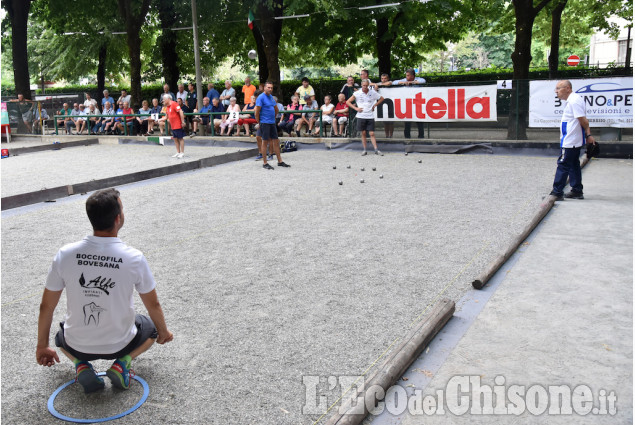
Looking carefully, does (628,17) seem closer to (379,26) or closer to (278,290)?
(379,26)

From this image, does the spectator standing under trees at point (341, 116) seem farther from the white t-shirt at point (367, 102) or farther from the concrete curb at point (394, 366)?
the concrete curb at point (394, 366)

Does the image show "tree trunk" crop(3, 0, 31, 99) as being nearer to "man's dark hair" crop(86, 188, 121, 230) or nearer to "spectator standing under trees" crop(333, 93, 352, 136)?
"spectator standing under trees" crop(333, 93, 352, 136)

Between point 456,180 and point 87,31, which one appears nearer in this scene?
point 456,180

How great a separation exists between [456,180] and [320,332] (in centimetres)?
789

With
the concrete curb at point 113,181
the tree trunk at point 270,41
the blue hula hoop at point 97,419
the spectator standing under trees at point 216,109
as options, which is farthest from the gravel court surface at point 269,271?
the tree trunk at point 270,41

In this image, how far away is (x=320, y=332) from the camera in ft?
15.3

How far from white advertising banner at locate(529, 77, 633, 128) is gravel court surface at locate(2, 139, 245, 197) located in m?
9.02

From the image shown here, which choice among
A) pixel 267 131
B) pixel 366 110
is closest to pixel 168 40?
pixel 366 110

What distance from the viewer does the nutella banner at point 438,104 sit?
53.1ft

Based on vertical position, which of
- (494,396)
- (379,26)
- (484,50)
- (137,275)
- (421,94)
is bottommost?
(494,396)

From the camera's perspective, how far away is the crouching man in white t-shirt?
3.44m

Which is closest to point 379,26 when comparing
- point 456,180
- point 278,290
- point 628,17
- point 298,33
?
point 298,33

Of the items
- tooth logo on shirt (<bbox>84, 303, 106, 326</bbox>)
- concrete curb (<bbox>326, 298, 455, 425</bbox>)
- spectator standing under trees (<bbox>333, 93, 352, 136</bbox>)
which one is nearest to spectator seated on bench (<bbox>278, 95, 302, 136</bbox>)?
spectator standing under trees (<bbox>333, 93, 352, 136</bbox>)

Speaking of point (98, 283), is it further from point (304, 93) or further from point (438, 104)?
point (304, 93)
